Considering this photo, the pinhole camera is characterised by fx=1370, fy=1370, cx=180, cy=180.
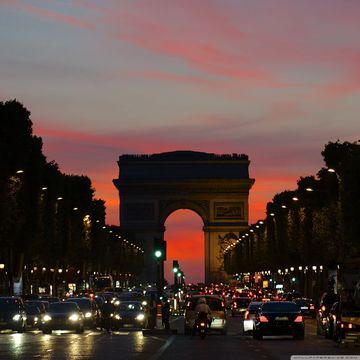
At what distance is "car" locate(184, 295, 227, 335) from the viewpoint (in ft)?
201

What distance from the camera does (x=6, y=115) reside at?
310ft

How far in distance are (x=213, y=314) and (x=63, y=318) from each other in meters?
7.66

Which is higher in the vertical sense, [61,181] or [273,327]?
[61,181]

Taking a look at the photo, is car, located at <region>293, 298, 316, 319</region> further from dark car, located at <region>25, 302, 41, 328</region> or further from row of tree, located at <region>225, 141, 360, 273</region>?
dark car, located at <region>25, 302, 41, 328</region>

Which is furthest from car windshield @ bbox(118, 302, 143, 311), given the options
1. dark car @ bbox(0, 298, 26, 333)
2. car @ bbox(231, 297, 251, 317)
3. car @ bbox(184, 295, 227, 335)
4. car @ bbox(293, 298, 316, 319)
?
car @ bbox(231, 297, 251, 317)

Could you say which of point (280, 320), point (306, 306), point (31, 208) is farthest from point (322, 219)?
point (280, 320)

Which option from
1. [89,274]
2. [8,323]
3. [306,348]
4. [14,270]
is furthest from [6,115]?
[89,274]

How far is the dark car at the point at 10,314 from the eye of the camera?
64.8m

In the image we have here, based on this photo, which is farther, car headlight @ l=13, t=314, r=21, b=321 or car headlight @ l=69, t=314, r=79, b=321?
car headlight @ l=69, t=314, r=79, b=321

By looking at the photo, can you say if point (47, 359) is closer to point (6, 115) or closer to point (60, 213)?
point (6, 115)

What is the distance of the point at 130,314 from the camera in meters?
75.1

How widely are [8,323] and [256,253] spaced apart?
132747 millimetres

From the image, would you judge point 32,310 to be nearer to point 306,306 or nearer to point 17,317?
point 17,317

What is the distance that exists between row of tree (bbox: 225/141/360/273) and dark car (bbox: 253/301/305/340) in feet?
9.72
